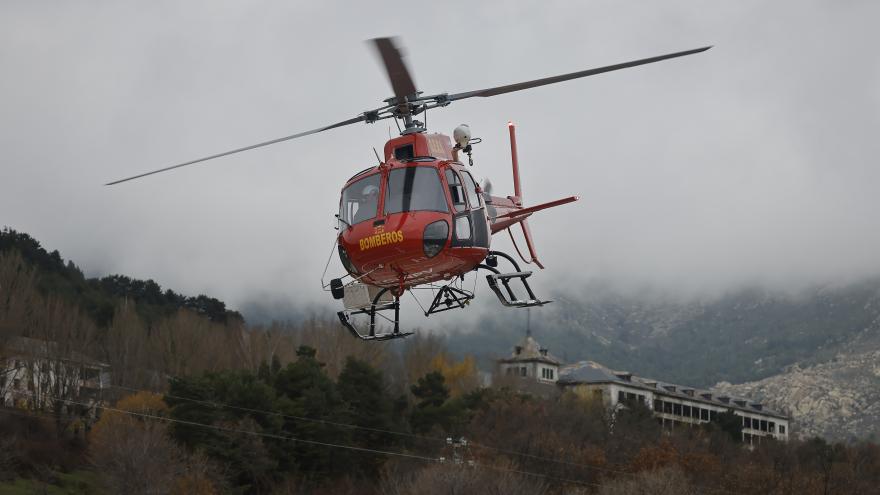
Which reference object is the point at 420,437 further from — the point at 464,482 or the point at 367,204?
the point at 367,204

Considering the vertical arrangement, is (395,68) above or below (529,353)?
below

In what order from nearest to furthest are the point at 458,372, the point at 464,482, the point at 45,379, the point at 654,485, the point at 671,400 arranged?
the point at 464,482 → the point at 654,485 → the point at 45,379 → the point at 458,372 → the point at 671,400

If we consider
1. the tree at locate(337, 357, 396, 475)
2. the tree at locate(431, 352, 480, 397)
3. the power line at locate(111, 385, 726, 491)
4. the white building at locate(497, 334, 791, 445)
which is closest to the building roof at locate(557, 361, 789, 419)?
the white building at locate(497, 334, 791, 445)

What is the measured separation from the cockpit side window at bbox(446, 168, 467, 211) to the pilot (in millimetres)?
1425

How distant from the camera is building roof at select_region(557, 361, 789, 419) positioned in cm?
14300

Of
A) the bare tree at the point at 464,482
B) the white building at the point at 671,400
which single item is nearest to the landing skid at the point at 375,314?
the bare tree at the point at 464,482

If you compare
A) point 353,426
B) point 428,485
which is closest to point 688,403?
point 353,426

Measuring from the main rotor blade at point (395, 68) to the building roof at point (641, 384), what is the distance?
12231 cm

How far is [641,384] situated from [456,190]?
127 metres

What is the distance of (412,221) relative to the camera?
2134 centimetres

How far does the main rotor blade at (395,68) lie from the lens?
18.2 metres

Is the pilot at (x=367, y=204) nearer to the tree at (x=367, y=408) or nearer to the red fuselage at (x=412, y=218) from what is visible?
the red fuselage at (x=412, y=218)

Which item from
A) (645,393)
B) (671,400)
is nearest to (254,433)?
(645,393)

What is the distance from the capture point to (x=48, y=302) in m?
78.8
